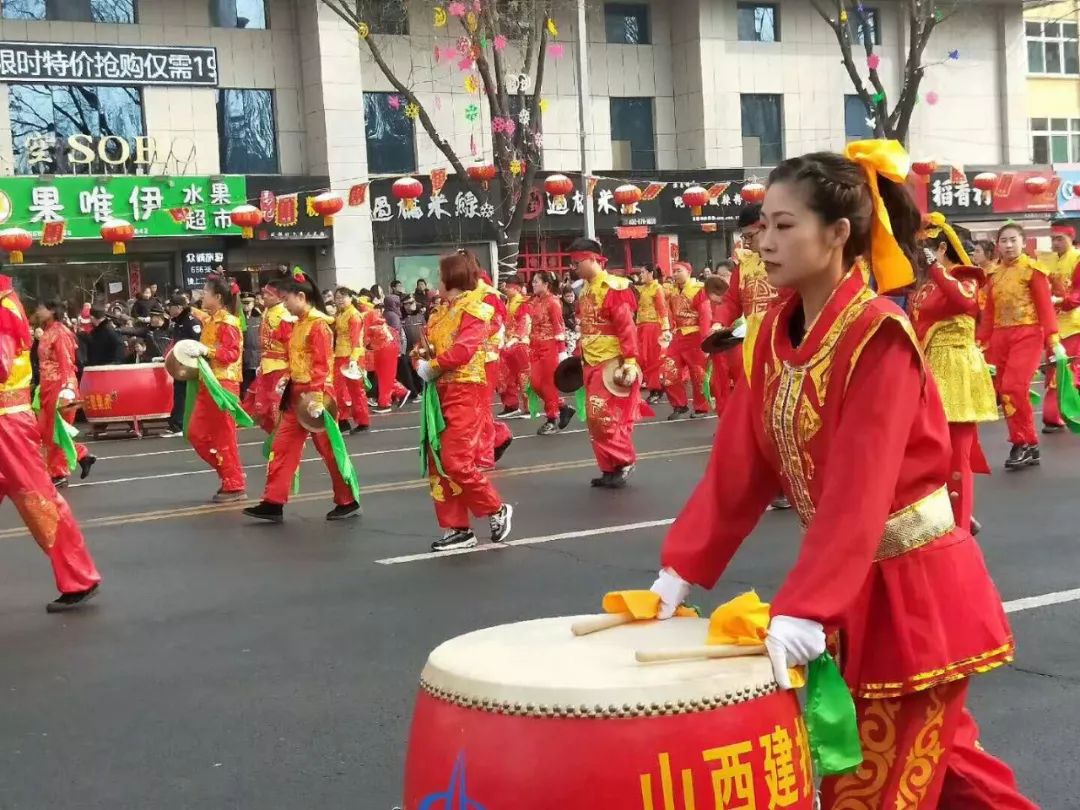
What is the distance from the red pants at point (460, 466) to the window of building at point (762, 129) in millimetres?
26086

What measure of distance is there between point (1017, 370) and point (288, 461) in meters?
5.45

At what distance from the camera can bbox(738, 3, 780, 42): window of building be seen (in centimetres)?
3406

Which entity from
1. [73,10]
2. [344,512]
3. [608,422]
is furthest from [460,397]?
[73,10]

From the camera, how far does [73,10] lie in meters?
26.9

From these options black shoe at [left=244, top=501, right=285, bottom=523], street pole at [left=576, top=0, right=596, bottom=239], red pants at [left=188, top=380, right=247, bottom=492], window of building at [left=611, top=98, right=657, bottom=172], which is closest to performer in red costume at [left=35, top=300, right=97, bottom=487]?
red pants at [left=188, top=380, right=247, bottom=492]

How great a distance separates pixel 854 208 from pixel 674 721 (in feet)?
3.58

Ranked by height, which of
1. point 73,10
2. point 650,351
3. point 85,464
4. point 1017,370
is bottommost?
point 85,464

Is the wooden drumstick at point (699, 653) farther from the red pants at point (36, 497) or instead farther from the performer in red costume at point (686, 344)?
the performer in red costume at point (686, 344)

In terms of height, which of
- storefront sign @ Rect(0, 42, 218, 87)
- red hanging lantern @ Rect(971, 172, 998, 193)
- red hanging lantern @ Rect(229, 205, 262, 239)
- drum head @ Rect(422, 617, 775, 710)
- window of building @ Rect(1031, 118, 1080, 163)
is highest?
storefront sign @ Rect(0, 42, 218, 87)

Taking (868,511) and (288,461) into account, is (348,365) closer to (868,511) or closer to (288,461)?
(288,461)

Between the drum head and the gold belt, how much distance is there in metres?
0.38

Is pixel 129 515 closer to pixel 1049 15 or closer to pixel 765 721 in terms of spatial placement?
pixel 765 721

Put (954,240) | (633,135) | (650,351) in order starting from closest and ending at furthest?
(954,240) < (650,351) < (633,135)

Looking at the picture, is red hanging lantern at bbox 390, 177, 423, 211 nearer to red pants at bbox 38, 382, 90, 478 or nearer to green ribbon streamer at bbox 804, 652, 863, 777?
red pants at bbox 38, 382, 90, 478
